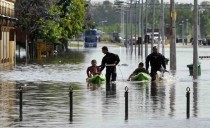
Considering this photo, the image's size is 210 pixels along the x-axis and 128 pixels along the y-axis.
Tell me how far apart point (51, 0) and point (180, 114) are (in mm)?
72673

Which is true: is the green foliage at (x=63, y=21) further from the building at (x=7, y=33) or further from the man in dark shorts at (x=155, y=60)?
the man in dark shorts at (x=155, y=60)

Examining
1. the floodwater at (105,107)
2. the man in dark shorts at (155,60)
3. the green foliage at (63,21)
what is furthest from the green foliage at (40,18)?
the floodwater at (105,107)

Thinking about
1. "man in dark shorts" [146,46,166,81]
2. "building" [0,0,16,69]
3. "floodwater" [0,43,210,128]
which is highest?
"building" [0,0,16,69]

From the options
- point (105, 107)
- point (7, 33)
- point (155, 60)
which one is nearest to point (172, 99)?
point (105, 107)

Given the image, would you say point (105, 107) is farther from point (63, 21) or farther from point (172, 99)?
point (63, 21)

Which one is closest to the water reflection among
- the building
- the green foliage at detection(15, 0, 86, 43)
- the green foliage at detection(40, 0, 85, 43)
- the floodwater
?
the floodwater

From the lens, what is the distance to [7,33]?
83.0 metres

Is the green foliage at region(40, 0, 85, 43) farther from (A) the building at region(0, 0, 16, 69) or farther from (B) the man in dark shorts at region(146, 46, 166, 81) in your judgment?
(B) the man in dark shorts at region(146, 46, 166, 81)

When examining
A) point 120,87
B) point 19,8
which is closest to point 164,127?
point 120,87

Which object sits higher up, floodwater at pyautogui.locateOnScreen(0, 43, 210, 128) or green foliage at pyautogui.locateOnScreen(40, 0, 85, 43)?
green foliage at pyautogui.locateOnScreen(40, 0, 85, 43)

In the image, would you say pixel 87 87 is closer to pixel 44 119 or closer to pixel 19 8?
pixel 44 119

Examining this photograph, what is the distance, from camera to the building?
78.3 meters

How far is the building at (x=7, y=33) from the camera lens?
257ft

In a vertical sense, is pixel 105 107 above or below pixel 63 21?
below
